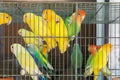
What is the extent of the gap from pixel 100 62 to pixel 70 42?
0.33m

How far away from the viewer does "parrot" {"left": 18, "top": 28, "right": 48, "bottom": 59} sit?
274 centimetres

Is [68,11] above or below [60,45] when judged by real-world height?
above

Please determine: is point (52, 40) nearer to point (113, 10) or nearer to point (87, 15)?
point (87, 15)

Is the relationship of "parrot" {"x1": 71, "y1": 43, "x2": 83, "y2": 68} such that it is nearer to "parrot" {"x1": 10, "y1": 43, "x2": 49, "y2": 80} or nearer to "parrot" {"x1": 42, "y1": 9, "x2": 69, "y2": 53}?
"parrot" {"x1": 42, "y1": 9, "x2": 69, "y2": 53}

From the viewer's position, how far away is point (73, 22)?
9.18 ft

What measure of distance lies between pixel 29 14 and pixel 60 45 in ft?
1.27

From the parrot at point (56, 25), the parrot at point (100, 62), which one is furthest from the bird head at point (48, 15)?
the parrot at point (100, 62)

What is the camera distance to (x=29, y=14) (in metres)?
2.77

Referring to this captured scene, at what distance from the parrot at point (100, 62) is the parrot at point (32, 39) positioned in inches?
16.2

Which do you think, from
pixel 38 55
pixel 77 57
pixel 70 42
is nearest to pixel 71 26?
pixel 70 42

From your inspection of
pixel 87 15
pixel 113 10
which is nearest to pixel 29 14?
pixel 87 15

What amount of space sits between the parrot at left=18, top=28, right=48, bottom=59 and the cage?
4cm

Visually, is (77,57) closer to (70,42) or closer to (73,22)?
(70,42)

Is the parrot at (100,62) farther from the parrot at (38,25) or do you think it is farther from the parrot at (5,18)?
the parrot at (5,18)
